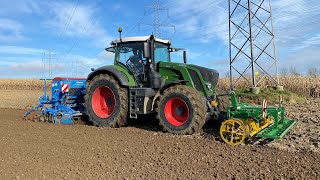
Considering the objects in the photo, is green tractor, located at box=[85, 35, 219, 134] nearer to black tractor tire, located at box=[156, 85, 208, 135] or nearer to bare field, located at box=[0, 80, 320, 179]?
black tractor tire, located at box=[156, 85, 208, 135]

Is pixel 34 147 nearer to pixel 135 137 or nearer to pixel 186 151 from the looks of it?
pixel 135 137

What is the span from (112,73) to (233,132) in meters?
3.75

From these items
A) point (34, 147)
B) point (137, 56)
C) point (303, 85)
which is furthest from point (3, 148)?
point (303, 85)

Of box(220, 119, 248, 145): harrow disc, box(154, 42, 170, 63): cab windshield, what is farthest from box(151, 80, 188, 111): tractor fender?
box(220, 119, 248, 145): harrow disc

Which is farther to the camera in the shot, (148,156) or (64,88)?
(64,88)

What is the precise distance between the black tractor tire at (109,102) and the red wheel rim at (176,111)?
1389 mm

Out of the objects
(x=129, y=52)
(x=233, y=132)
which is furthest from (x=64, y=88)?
(x=233, y=132)

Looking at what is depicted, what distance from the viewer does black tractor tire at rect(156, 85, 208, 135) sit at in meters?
7.14

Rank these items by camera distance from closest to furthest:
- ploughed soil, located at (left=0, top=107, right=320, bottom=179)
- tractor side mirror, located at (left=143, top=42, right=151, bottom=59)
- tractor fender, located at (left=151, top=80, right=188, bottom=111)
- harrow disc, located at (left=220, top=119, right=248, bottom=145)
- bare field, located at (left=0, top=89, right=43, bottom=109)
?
ploughed soil, located at (left=0, top=107, right=320, bottom=179) < harrow disc, located at (left=220, top=119, right=248, bottom=145) < tractor fender, located at (left=151, top=80, right=188, bottom=111) < tractor side mirror, located at (left=143, top=42, right=151, bottom=59) < bare field, located at (left=0, top=89, right=43, bottom=109)

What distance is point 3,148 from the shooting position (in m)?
6.02

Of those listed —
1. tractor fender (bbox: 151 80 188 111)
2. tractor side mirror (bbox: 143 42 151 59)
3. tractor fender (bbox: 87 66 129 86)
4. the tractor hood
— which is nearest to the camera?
tractor fender (bbox: 151 80 188 111)

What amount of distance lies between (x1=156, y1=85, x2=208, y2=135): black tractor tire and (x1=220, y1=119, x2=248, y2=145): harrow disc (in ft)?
2.47

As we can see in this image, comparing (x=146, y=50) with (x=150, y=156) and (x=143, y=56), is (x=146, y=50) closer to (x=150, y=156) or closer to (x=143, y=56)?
(x=143, y=56)

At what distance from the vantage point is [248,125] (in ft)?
20.9
